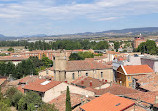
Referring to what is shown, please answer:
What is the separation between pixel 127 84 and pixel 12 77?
100ft

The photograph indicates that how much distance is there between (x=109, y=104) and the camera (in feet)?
67.4

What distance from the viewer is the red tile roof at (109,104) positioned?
1973 centimetres

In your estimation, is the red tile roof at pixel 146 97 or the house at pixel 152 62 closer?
the red tile roof at pixel 146 97

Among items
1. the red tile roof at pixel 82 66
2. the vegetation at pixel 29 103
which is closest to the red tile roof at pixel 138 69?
the red tile roof at pixel 82 66

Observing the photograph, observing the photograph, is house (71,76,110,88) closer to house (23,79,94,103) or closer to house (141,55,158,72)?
house (23,79,94,103)

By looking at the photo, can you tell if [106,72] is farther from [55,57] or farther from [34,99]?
[34,99]

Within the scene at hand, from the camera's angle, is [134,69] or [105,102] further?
[134,69]

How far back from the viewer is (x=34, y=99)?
93.0 feet

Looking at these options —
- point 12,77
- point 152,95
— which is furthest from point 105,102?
point 12,77

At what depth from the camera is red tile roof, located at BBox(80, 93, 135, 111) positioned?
1973cm

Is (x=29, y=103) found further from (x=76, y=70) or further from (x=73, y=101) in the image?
(x=76, y=70)

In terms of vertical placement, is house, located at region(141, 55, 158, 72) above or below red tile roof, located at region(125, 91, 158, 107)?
above

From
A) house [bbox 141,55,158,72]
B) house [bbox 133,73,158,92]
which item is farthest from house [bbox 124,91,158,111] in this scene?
house [bbox 141,55,158,72]

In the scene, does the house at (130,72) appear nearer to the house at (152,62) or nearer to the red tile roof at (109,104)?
the house at (152,62)
